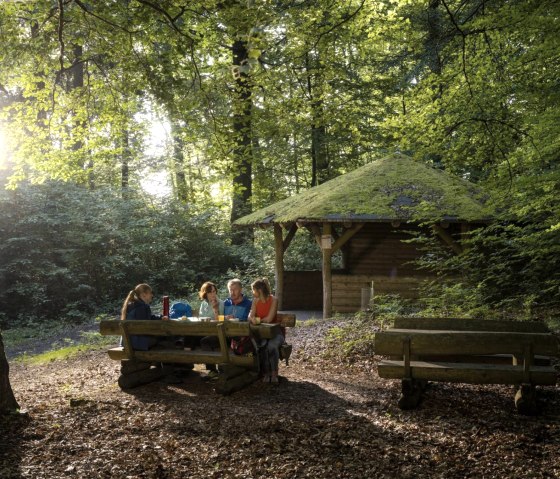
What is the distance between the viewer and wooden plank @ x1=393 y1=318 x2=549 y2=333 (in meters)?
6.97

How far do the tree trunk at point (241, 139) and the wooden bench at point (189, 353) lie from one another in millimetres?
2435

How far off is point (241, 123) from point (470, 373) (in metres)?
5.36

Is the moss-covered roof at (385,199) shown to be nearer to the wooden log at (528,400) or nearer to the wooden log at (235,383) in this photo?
the wooden log at (235,383)

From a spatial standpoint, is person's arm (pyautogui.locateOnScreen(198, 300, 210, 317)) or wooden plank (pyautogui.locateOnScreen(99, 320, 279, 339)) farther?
person's arm (pyautogui.locateOnScreen(198, 300, 210, 317))

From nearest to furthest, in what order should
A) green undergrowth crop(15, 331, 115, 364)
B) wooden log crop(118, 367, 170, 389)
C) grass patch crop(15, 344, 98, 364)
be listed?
wooden log crop(118, 367, 170, 389)
grass patch crop(15, 344, 98, 364)
green undergrowth crop(15, 331, 115, 364)

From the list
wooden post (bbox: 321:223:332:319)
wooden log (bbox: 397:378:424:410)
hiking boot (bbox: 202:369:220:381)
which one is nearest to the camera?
wooden log (bbox: 397:378:424:410)

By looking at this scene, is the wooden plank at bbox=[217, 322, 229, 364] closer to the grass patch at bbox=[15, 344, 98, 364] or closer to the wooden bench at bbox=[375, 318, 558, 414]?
the wooden bench at bbox=[375, 318, 558, 414]

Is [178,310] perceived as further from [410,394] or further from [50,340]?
[50,340]

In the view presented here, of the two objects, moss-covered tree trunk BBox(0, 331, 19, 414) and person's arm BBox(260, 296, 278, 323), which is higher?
person's arm BBox(260, 296, 278, 323)

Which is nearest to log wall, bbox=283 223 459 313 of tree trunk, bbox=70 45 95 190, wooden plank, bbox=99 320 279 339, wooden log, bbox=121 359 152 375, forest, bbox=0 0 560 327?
forest, bbox=0 0 560 327

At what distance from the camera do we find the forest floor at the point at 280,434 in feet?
16.2

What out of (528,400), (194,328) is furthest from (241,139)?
(528,400)

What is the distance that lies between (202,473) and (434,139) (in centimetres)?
736

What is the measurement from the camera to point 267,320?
8.35 m
